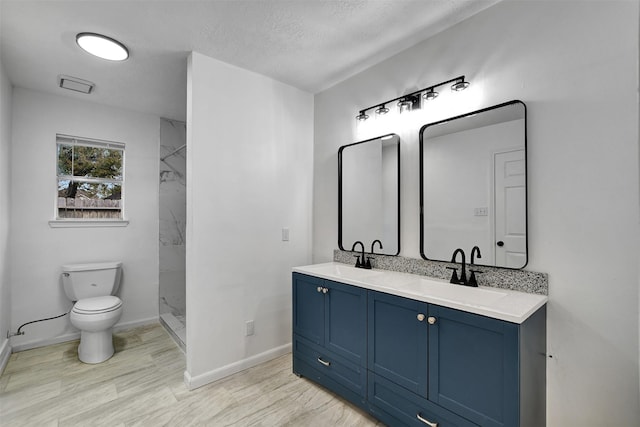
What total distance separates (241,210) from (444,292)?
164cm

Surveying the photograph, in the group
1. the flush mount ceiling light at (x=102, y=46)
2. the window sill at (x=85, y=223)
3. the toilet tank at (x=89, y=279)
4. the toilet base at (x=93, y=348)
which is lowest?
the toilet base at (x=93, y=348)

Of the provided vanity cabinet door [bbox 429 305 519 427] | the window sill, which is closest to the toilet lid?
the window sill

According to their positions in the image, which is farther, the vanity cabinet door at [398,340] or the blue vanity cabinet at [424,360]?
the vanity cabinet door at [398,340]

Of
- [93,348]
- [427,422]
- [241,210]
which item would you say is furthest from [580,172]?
[93,348]

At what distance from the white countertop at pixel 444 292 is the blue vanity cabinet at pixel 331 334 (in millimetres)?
95

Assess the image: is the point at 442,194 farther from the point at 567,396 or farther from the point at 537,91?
the point at 567,396

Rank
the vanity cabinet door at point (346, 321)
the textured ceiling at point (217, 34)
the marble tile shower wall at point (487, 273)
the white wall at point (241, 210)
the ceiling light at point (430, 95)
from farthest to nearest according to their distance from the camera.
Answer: the white wall at point (241, 210) → the ceiling light at point (430, 95) → the vanity cabinet door at point (346, 321) → the textured ceiling at point (217, 34) → the marble tile shower wall at point (487, 273)

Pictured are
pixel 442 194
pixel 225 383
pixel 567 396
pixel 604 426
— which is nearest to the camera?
pixel 604 426

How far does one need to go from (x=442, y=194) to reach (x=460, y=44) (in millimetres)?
953

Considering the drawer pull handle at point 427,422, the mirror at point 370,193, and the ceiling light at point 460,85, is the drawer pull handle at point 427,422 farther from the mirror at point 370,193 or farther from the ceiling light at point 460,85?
the ceiling light at point 460,85

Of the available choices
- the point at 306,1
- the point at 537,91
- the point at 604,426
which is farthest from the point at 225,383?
the point at 537,91

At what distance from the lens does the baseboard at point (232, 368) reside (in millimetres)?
2223

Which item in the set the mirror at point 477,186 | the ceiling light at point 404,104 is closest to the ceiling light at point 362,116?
the ceiling light at point 404,104

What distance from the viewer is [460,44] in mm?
1934
